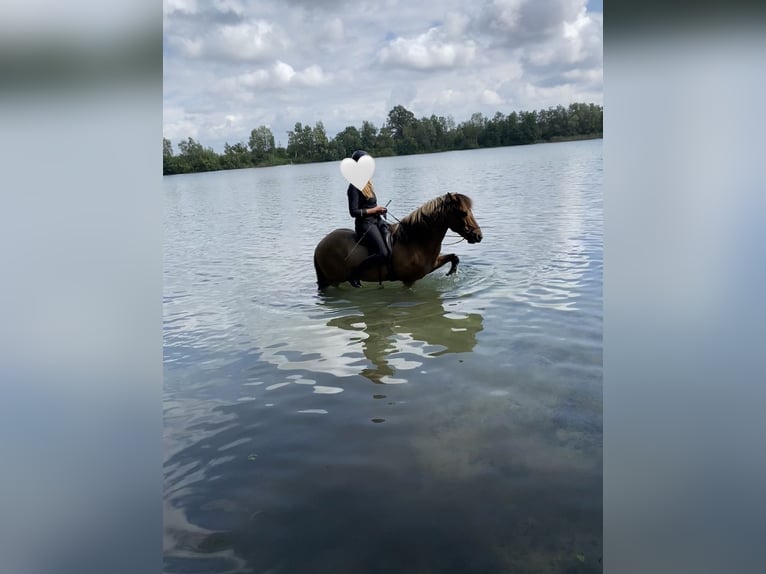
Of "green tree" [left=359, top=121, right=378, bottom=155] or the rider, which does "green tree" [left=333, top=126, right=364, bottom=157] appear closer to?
"green tree" [left=359, top=121, right=378, bottom=155]

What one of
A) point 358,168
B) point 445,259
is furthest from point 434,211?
point 358,168

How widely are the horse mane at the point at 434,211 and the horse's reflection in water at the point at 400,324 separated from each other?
66 centimetres

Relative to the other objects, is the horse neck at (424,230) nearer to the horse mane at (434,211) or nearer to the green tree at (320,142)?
the horse mane at (434,211)

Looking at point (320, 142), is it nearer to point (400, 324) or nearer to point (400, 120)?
point (400, 120)

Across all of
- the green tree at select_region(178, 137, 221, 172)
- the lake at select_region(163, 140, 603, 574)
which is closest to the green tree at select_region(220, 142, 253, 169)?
the green tree at select_region(178, 137, 221, 172)

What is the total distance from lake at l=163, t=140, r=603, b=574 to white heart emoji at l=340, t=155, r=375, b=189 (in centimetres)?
122

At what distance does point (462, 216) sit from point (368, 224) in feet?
3.21

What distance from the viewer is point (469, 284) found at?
6.43m

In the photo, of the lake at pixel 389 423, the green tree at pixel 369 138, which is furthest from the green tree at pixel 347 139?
the lake at pixel 389 423

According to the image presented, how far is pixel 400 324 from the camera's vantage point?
5141 mm

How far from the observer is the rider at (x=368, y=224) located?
20.1 feet

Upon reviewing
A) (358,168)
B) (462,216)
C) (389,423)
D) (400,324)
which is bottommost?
(389,423)
